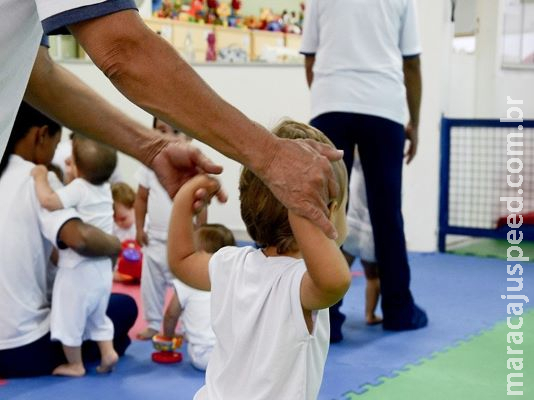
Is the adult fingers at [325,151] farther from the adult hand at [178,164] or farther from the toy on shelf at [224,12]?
the toy on shelf at [224,12]

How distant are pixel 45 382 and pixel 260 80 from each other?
338 cm

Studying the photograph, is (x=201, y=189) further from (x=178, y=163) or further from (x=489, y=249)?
(x=489, y=249)

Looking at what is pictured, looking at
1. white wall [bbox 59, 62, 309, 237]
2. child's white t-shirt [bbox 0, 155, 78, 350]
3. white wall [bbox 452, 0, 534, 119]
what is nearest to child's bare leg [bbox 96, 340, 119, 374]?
child's white t-shirt [bbox 0, 155, 78, 350]

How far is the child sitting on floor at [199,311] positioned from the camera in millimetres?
2988

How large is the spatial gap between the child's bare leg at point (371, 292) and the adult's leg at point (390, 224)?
13cm

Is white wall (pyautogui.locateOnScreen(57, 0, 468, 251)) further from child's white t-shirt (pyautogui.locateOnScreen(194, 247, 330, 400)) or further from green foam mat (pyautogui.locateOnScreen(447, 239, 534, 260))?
child's white t-shirt (pyautogui.locateOnScreen(194, 247, 330, 400))

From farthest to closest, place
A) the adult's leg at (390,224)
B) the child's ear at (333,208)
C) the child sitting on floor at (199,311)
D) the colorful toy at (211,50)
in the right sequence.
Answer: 1. the colorful toy at (211,50)
2. the adult's leg at (390,224)
3. the child sitting on floor at (199,311)
4. the child's ear at (333,208)

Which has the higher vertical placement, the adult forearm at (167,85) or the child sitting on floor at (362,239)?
the adult forearm at (167,85)

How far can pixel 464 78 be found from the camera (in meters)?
6.11

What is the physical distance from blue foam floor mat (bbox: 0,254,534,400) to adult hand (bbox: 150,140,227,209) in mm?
1328

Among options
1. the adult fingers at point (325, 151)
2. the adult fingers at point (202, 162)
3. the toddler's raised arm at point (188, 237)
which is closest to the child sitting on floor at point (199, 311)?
the toddler's raised arm at point (188, 237)

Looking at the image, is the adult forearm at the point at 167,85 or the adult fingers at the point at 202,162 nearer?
the adult forearm at the point at 167,85

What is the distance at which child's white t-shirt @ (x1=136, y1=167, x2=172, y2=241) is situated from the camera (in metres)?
3.69

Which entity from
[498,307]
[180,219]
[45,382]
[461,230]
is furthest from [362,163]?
[461,230]
